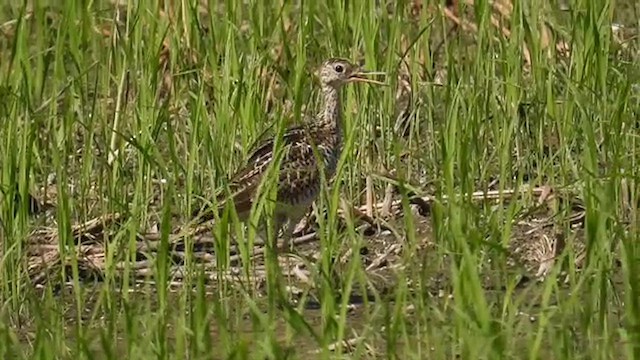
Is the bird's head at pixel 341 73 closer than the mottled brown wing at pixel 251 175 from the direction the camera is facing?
No

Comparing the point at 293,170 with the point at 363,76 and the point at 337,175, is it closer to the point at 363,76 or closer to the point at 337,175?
the point at 363,76

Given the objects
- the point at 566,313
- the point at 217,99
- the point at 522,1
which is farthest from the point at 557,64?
the point at 566,313

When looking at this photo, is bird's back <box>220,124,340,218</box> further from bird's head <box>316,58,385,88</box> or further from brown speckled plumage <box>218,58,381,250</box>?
bird's head <box>316,58,385,88</box>

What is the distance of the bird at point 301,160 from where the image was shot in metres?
7.07

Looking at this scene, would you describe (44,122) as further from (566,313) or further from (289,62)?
(566,313)

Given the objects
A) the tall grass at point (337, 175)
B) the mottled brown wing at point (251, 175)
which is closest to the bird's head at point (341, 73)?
the tall grass at point (337, 175)

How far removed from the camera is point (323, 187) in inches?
251

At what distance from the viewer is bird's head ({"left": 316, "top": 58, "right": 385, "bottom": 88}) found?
7641 millimetres

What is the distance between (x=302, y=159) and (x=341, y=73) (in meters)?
0.45

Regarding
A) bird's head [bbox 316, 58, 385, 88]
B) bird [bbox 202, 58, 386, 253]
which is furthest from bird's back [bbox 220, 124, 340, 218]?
bird's head [bbox 316, 58, 385, 88]

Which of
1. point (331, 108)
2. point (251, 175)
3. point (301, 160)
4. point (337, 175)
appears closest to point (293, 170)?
point (301, 160)

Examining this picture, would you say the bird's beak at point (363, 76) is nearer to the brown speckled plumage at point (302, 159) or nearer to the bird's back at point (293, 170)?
the brown speckled plumage at point (302, 159)

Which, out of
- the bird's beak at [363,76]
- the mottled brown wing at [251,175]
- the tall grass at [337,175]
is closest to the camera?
Answer: the tall grass at [337,175]

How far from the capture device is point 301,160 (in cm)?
741
